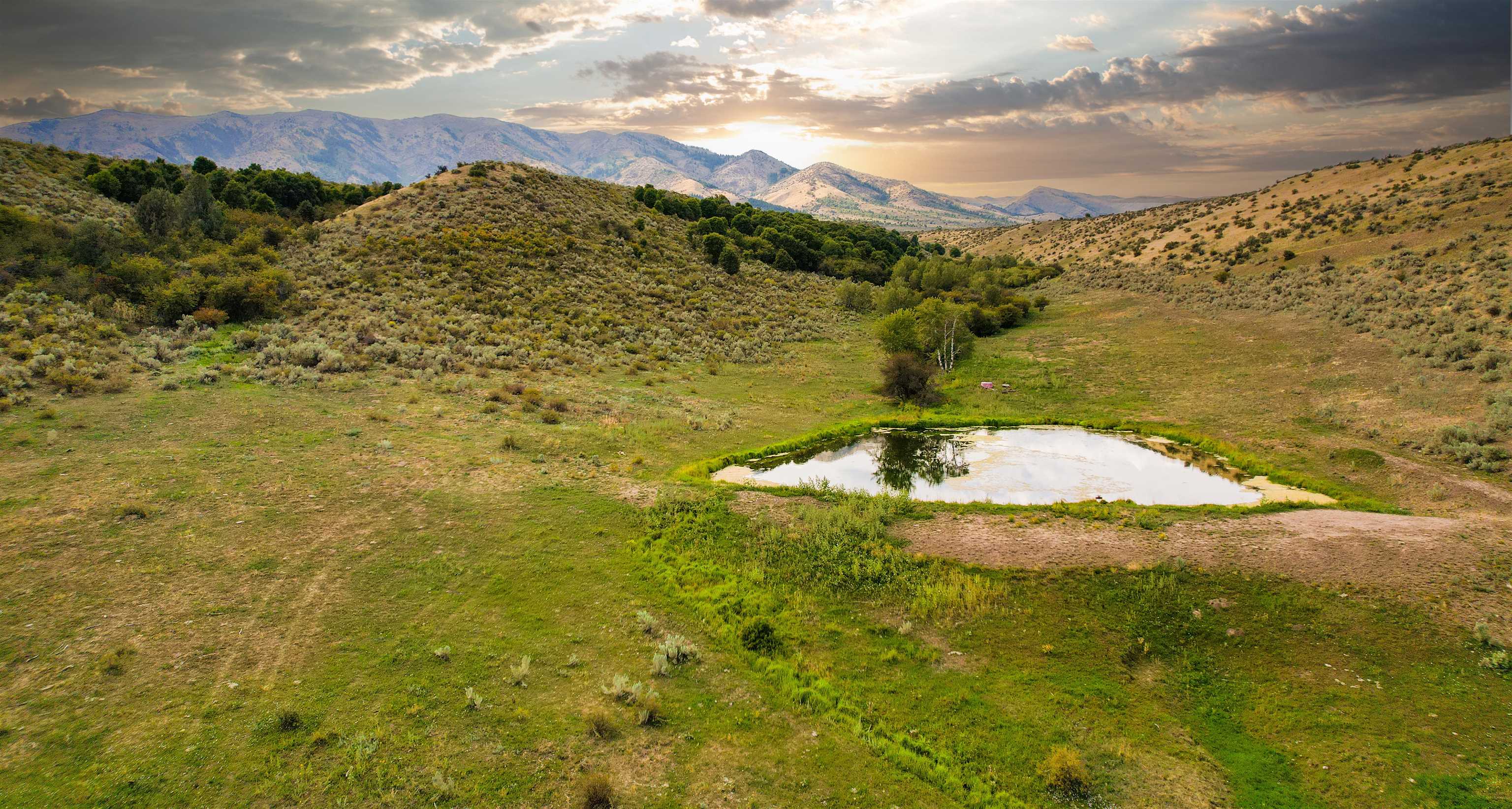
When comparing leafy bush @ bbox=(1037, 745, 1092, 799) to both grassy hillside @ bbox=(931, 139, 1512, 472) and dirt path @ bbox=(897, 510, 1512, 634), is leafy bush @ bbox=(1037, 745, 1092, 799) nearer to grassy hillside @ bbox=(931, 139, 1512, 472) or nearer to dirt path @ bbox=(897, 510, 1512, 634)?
dirt path @ bbox=(897, 510, 1512, 634)

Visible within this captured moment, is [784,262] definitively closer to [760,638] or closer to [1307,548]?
[1307,548]

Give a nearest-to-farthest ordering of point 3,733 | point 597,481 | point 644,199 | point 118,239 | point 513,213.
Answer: point 3,733
point 597,481
point 118,239
point 513,213
point 644,199

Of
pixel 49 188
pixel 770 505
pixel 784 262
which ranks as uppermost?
pixel 49 188

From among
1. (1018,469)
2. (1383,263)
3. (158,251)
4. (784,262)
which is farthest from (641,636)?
(784,262)

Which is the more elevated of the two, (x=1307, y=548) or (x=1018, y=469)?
(x=1307, y=548)

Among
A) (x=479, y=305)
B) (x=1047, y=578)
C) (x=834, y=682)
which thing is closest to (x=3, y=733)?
(x=834, y=682)

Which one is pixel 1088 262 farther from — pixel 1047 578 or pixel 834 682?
pixel 834 682

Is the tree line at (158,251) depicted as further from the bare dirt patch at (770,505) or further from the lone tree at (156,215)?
the bare dirt patch at (770,505)
